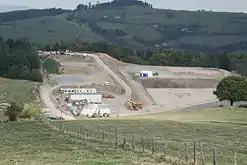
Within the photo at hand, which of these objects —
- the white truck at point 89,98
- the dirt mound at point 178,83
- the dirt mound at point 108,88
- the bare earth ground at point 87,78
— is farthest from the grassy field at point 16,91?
the dirt mound at point 178,83

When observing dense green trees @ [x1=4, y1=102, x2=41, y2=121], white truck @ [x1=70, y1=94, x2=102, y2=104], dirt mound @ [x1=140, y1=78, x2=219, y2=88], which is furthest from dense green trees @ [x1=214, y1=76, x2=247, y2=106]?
dirt mound @ [x1=140, y1=78, x2=219, y2=88]

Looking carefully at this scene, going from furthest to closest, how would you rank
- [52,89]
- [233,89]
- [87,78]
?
1. [87,78]
2. [52,89]
3. [233,89]

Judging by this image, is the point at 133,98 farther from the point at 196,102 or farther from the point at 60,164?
the point at 60,164

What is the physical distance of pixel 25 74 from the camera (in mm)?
127938

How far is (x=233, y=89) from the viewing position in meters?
81.8

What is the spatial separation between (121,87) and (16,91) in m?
22.3

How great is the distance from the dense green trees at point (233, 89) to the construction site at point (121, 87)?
11.5 m

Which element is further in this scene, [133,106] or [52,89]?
[52,89]

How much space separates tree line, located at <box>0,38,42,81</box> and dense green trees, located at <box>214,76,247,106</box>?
5322cm

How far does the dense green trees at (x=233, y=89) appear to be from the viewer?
81.2 meters

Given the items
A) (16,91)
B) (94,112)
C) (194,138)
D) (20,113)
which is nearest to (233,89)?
(94,112)

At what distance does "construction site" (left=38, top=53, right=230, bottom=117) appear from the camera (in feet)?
303

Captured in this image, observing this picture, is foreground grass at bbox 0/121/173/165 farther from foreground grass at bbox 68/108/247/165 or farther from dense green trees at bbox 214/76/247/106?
dense green trees at bbox 214/76/247/106

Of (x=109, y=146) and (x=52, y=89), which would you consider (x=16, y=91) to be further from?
(x=109, y=146)
